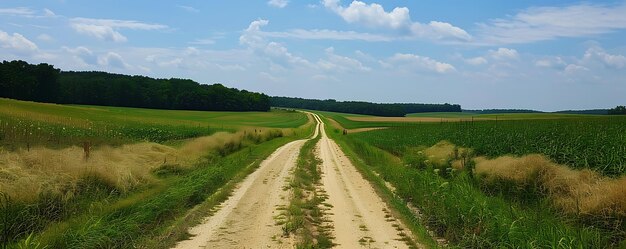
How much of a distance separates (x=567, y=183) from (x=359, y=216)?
5.32 m

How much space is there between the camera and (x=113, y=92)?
11381 cm

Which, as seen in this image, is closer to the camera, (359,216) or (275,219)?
(275,219)

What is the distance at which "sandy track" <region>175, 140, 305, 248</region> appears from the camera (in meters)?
9.41

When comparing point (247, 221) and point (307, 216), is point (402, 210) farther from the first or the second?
point (247, 221)

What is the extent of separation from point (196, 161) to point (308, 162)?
669cm

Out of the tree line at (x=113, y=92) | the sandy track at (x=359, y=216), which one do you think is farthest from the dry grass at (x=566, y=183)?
the tree line at (x=113, y=92)

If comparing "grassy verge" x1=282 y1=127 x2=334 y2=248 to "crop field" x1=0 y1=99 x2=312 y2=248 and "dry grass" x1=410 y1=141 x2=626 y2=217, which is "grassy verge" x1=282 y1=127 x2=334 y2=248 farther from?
"dry grass" x1=410 y1=141 x2=626 y2=217

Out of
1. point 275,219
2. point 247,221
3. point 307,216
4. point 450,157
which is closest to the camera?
point 247,221

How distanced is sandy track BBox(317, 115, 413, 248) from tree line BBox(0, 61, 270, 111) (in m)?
80.2

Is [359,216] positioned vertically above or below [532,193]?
below

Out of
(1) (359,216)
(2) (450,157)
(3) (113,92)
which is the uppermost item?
(3) (113,92)

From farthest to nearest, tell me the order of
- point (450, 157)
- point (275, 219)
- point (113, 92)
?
point (113, 92) → point (450, 157) → point (275, 219)

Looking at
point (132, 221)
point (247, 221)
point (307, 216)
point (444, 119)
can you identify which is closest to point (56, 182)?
point (132, 221)

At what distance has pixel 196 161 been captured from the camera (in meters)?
22.8
